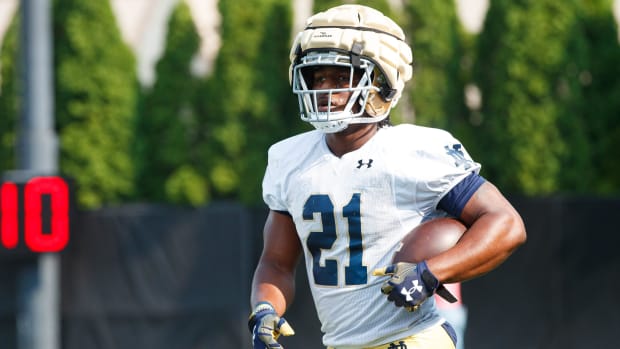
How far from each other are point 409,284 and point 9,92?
6802 millimetres

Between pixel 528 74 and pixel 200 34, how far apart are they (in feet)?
9.23

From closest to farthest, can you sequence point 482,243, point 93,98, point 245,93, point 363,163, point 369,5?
point 482,243
point 363,163
point 369,5
point 245,93
point 93,98

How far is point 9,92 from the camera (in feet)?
29.4

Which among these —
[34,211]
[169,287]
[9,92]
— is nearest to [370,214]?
[34,211]

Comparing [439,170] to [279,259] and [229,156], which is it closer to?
[279,259]

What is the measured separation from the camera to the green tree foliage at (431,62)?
27.6ft

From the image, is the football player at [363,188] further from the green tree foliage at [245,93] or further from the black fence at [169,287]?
the green tree foliage at [245,93]

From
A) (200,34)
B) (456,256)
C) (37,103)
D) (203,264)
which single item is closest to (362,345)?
(456,256)

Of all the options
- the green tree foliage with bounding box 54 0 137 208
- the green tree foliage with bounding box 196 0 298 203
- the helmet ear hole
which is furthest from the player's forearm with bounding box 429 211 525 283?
the green tree foliage with bounding box 54 0 137 208

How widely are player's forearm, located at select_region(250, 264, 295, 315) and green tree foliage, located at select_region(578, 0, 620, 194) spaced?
5.40 metres

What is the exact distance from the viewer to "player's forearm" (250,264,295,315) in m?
3.27

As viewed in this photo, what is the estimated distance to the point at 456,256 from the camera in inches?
114

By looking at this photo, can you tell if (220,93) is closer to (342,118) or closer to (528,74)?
(528,74)

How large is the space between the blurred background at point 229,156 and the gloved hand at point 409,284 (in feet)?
A: 14.1
